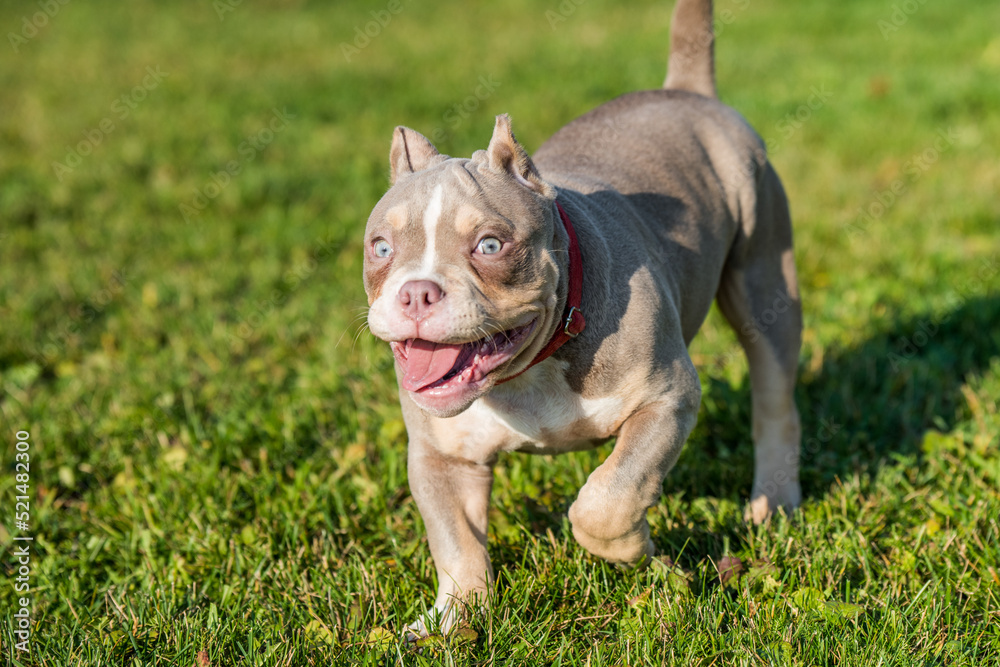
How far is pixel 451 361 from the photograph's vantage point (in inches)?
101

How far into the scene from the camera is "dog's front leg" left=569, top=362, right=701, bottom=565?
2713 millimetres

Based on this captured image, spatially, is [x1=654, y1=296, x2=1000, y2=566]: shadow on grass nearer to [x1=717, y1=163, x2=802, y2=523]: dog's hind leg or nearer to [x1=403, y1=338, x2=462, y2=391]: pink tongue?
[x1=717, y1=163, x2=802, y2=523]: dog's hind leg

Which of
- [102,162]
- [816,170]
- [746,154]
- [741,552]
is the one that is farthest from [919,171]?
[102,162]

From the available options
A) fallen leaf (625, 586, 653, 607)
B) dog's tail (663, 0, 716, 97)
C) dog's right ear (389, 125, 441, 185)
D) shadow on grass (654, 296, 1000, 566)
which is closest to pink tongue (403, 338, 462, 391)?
dog's right ear (389, 125, 441, 185)

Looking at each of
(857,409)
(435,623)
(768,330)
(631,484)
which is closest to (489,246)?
(631,484)

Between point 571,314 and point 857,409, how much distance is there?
2026 mm

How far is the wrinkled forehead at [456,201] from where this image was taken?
2551 millimetres

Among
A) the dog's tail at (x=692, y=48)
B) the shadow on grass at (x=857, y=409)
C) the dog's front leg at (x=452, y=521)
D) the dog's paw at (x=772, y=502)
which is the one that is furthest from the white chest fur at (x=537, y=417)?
the dog's tail at (x=692, y=48)

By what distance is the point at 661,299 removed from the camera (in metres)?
2.99

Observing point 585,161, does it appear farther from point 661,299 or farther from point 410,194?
point 410,194

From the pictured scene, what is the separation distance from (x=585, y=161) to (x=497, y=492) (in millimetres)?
1285

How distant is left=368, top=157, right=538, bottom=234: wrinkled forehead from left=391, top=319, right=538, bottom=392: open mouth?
31 cm

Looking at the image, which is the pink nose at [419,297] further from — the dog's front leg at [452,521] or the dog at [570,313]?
the dog's front leg at [452,521]

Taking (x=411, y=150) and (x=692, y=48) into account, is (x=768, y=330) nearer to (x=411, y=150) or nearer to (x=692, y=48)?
(x=692, y=48)
